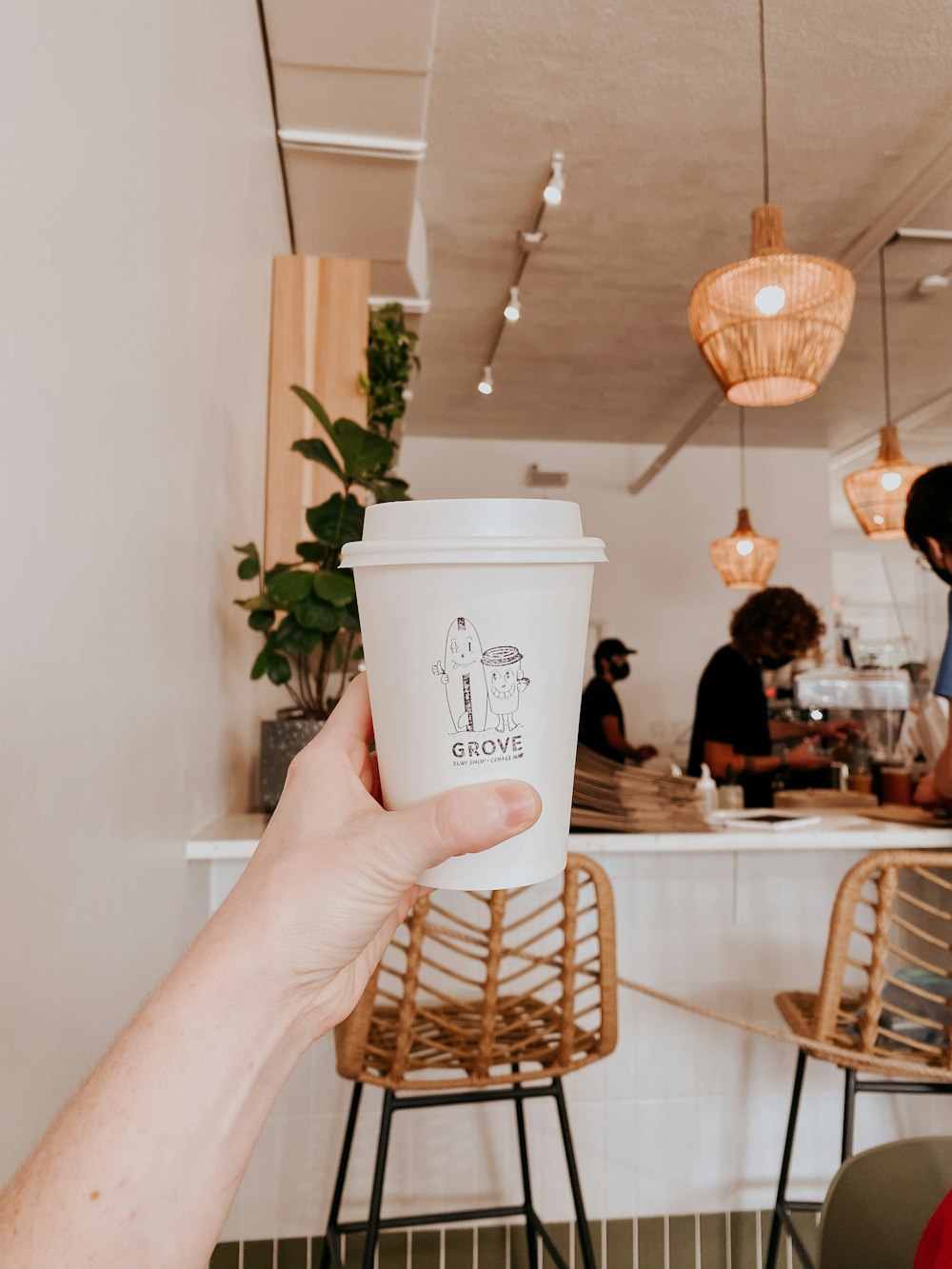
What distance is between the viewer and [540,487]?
25.0ft

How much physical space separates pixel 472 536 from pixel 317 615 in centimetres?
125

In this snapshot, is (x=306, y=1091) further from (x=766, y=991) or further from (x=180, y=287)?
(x=180, y=287)

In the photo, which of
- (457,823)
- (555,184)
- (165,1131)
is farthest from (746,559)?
(165,1131)

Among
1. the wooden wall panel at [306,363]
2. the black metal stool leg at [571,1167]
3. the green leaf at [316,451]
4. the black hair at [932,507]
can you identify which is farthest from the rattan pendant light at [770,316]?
the black metal stool leg at [571,1167]

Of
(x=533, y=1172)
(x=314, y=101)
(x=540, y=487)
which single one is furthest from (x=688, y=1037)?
(x=540, y=487)

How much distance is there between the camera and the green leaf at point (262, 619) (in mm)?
1899

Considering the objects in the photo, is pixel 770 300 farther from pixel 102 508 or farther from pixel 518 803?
pixel 518 803

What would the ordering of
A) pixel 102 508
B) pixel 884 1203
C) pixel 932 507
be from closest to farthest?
pixel 884 1203 → pixel 102 508 → pixel 932 507

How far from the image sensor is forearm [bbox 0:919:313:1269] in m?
0.47

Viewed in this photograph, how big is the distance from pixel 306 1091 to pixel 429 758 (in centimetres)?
201

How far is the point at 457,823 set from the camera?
582 millimetres

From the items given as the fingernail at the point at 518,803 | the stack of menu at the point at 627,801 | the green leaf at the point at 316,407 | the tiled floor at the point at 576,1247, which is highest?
the green leaf at the point at 316,407

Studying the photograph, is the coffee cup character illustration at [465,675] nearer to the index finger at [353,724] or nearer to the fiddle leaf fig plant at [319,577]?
the index finger at [353,724]

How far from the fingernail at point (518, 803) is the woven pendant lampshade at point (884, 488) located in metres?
4.51
